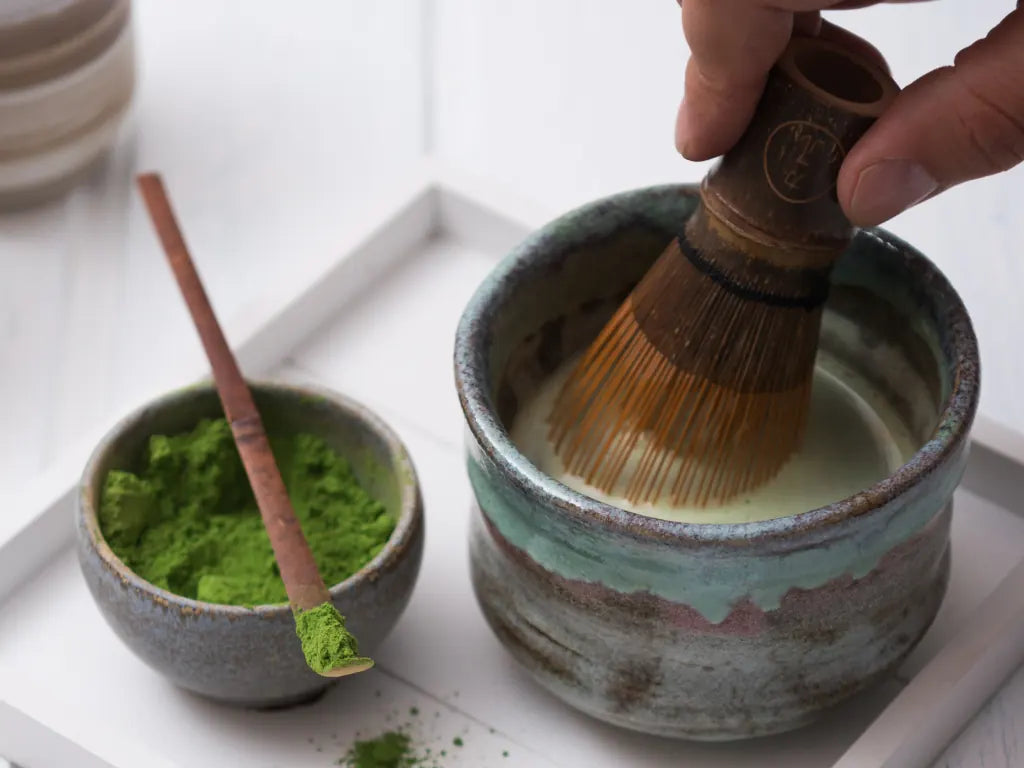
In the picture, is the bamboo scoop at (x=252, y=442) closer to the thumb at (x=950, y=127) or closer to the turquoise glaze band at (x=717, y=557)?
the turquoise glaze band at (x=717, y=557)

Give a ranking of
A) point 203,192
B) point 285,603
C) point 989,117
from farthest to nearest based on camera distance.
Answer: point 203,192 → point 285,603 → point 989,117

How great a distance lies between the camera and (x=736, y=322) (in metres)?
0.79

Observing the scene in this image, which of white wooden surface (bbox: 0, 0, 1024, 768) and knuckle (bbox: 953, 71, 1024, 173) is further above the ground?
knuckle (bbox: 953, 71, 1024, 173)

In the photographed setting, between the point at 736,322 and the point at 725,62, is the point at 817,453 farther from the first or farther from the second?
the point at 725,62

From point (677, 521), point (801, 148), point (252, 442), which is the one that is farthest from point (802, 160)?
point (252, 442)

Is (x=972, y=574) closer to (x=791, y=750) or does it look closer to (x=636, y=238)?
(x=791, y=750)

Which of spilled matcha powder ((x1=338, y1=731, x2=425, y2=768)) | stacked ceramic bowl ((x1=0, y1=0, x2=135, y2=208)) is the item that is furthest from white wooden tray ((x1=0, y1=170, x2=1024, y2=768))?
stacked ceramic bowl ((x1=0, y1=0, x2=135, y2=208))

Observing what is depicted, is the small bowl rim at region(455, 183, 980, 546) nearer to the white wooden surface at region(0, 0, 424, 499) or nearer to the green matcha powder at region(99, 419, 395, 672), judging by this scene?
the green matcha powder at region(99, 419, 395, 672)

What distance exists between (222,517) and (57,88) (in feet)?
1.20

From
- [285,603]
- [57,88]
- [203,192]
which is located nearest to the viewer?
[285,603]

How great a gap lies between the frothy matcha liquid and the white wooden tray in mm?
98

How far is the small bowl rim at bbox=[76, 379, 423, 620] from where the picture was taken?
79 centimetres

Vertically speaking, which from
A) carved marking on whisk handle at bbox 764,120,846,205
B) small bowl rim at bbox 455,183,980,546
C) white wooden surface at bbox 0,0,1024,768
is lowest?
white wooden surface at bbox 0,0,1024,768

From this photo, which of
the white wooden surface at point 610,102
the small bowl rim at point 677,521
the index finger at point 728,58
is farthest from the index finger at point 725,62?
the white wooden surface at point 610,102
